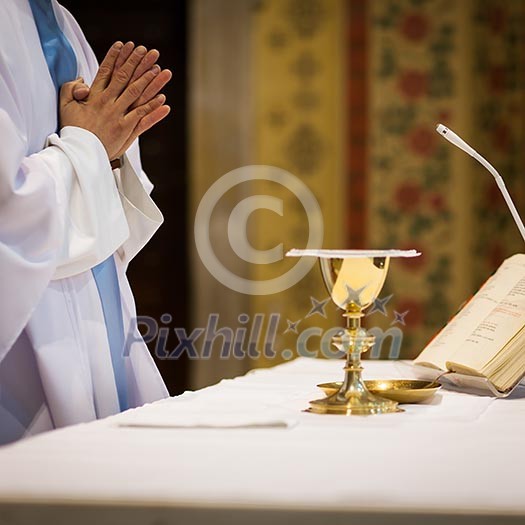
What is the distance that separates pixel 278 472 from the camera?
34.9 inches

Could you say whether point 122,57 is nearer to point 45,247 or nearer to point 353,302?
point 45,247

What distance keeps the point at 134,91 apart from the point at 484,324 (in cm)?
66

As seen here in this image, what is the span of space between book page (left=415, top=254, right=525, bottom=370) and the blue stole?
50cm

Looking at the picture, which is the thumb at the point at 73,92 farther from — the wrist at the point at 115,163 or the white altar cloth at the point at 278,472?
the white altar cloth at the point at 278,472

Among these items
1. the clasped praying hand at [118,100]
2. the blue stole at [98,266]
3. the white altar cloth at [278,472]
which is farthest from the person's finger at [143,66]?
the white altar cloth at [278,472]

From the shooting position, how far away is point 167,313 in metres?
4.48

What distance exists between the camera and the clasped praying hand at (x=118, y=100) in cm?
157

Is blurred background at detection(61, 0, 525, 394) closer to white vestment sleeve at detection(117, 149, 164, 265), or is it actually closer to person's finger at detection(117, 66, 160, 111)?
white vestment sleeve at detection(117, 149, 164, 265)

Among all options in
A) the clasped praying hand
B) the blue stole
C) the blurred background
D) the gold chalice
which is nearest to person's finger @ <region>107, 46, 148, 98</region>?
the clasped praying hand

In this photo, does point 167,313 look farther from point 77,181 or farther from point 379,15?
point 77,181

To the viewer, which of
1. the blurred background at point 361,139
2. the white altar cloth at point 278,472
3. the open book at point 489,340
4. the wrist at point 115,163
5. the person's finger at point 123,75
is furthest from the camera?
the blurred background at point 361,139

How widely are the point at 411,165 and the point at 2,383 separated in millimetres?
2706

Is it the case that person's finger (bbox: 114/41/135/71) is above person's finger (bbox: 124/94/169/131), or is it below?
above

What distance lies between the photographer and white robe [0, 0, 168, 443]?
1336 millimetres
